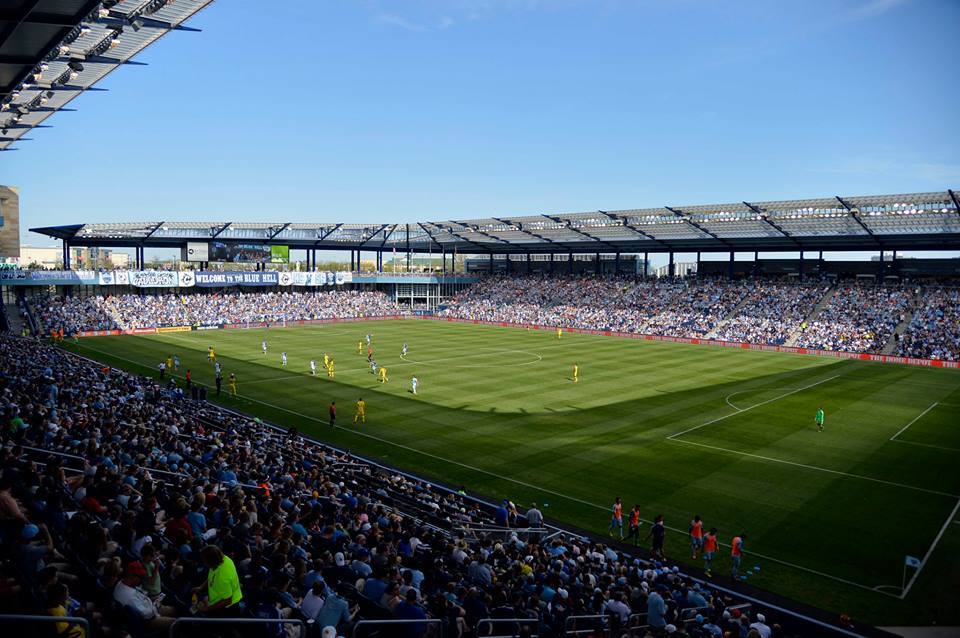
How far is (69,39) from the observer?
57.0 ft

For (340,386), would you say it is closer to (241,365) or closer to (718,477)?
(241,365)

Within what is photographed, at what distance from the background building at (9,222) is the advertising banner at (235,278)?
2041 centimetres

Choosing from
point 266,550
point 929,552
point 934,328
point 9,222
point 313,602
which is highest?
point 9,222

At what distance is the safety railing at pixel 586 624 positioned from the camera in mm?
10156

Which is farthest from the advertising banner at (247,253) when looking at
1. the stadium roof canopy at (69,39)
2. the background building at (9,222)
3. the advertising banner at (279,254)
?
the stadium roof canopy at (69,39)

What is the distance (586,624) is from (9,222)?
267ft

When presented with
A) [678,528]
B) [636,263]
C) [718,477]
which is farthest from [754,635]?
[636,263]

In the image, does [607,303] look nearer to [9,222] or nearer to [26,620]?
[9,222]

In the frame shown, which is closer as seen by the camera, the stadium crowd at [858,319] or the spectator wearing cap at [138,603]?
the spectator wearing cap at [138,603]

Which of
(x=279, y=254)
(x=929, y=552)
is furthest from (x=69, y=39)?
(x=279, y=254)

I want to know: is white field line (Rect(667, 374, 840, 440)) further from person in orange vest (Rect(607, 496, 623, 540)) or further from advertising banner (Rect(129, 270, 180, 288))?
advertising banner (Rect(129, 270, 180, 288))

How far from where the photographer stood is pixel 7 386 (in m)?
22.5

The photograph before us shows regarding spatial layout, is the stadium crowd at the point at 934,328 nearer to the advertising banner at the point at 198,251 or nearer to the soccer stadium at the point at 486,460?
the soccer stadium at the point at 486,460

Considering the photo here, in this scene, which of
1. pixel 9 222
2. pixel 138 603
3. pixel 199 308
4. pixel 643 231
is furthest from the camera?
pixel 199 308
